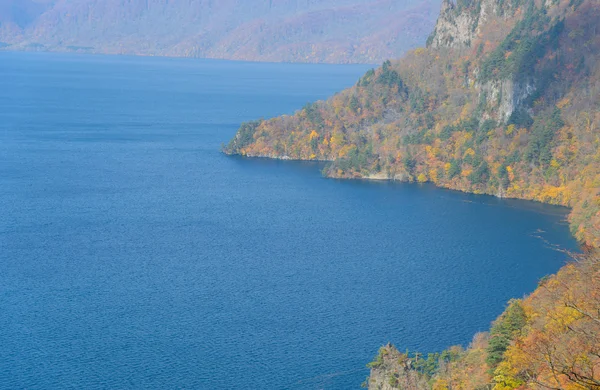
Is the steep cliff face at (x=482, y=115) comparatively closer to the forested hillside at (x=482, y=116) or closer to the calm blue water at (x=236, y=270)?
the forested hillside at (x=482, y=116)

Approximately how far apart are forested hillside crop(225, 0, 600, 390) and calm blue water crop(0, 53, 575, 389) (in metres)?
6.34

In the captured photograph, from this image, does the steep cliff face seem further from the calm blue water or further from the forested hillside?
the calm blue water

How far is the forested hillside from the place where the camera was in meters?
110

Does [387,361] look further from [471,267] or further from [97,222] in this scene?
[97,222]

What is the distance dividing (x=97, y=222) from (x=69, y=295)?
24912mm

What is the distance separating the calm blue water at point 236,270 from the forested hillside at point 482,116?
20.8 ft

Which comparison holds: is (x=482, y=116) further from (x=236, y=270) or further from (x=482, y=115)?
(x=236, y=270)

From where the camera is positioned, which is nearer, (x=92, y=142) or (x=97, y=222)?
(x=97, y=222)

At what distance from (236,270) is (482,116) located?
218 ft

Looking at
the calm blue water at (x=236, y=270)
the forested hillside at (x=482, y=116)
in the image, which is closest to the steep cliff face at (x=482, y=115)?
the forested hillside at (x=482, y=116)

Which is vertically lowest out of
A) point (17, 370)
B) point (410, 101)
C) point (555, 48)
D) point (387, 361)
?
point (17, 370)

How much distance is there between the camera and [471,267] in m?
77.0

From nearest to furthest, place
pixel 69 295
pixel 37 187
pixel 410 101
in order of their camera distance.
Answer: pixel 69 295 → pixel 37 187 → pixel 410 101

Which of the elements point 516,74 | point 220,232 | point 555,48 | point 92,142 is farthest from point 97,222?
point 555,48
